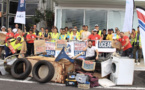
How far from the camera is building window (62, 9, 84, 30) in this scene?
12.1 meters

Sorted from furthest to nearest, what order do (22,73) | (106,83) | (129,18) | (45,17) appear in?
1. (45,17)
2. (129,18)
3. (22,73)
4. (106,83)

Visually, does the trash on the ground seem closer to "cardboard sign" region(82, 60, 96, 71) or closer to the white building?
"cardboard sign" region(82, 60, 96, 71)

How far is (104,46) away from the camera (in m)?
7.82

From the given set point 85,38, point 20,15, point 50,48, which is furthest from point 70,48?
point 20,15

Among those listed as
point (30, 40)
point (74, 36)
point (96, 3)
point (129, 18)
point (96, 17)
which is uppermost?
point (96, 3)

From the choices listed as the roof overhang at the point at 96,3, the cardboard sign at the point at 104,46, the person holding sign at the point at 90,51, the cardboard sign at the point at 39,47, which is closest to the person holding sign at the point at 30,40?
the cardboard sign at the point at 39,47

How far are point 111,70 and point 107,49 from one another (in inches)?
65.1

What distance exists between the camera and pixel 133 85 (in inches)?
231

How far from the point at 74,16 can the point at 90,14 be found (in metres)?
1.21

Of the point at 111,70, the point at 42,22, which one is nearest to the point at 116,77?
the point at 111,70

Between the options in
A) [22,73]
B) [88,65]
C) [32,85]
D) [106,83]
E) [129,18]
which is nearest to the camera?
[32,85]

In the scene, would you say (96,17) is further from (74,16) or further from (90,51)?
(90,51)

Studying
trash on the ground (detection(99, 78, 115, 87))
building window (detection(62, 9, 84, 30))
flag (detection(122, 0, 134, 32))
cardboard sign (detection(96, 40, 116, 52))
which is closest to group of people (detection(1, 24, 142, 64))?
cardboard sign (detection(96, 40, 116, 52))

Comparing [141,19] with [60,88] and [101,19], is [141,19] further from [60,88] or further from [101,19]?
[101,19]
